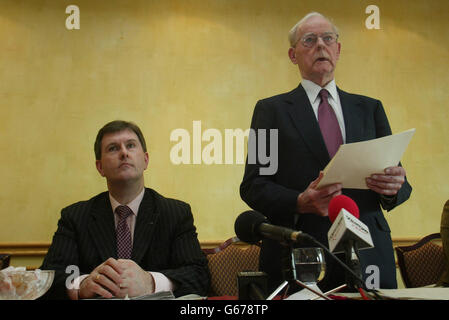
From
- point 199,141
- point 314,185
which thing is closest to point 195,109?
point 199,141

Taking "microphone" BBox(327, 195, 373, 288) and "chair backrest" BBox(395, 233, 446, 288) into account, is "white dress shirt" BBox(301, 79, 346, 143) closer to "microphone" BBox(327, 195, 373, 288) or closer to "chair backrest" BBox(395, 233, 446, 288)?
"microphone" BBox(327, 195, 373, 288)

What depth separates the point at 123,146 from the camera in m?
1.86

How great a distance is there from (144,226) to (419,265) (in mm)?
1614

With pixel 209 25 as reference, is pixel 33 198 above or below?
below

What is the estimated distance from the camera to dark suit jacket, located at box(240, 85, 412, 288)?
135cm

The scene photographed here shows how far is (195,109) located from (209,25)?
75cm

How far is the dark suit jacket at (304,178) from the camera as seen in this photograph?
1.35 m

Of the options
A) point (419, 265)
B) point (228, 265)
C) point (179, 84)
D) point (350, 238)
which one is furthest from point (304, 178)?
point (179, 84)

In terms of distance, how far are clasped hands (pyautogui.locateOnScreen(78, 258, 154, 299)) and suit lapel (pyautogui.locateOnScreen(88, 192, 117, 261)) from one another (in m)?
0.28

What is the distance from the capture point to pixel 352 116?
1497mm

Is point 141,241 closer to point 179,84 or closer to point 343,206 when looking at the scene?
point 343,206

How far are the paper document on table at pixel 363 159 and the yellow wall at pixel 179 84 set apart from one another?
216cm

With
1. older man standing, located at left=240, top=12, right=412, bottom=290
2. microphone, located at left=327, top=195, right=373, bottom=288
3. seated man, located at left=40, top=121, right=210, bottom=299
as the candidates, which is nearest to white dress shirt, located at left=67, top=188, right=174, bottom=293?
seated man, located at left=40, top=121, right=210, bottom=299
